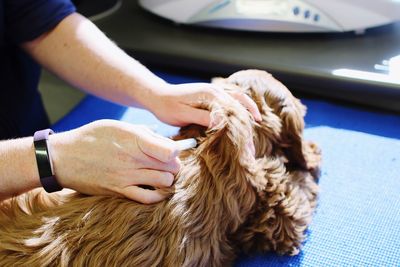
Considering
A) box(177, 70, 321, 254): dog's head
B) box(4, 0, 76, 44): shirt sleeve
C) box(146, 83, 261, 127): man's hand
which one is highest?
box(4, 0, 76, 44): shirt sleeve

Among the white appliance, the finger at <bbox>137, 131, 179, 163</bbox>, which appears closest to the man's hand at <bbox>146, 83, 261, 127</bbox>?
the finger at <bbox>137, 131, 179, 163</bbox>

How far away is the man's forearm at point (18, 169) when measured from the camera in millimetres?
972

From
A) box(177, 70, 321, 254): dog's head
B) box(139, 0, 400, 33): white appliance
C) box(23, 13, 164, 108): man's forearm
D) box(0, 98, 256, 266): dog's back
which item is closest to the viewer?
box(0, 98, 256, 266): dog's back

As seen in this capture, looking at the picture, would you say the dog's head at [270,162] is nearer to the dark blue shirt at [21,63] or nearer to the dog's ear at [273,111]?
the dog's ear at [273,111]

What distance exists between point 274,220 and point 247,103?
270 millimetres

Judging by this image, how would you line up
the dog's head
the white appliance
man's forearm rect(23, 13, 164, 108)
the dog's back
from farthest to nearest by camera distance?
the white appliance → man's forearm rect(23, 13, 164, 108) → the dog's head → the dog's back

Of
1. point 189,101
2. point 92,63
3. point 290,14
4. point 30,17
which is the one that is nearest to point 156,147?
point 189,101

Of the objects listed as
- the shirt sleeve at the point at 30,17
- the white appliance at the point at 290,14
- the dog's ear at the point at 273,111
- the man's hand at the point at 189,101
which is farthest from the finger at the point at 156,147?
the white appliance at the point at 290,14

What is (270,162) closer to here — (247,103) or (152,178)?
(247,103)

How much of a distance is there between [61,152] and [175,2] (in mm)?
1212

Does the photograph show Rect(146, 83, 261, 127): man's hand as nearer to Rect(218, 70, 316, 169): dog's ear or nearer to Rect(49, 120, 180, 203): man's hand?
Rect(218, 70, 316, 169): dog's ear

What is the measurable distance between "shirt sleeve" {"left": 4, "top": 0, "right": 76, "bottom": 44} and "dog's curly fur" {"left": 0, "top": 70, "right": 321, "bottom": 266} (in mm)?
472

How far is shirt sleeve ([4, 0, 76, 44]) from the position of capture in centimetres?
130

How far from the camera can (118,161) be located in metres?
0.95
